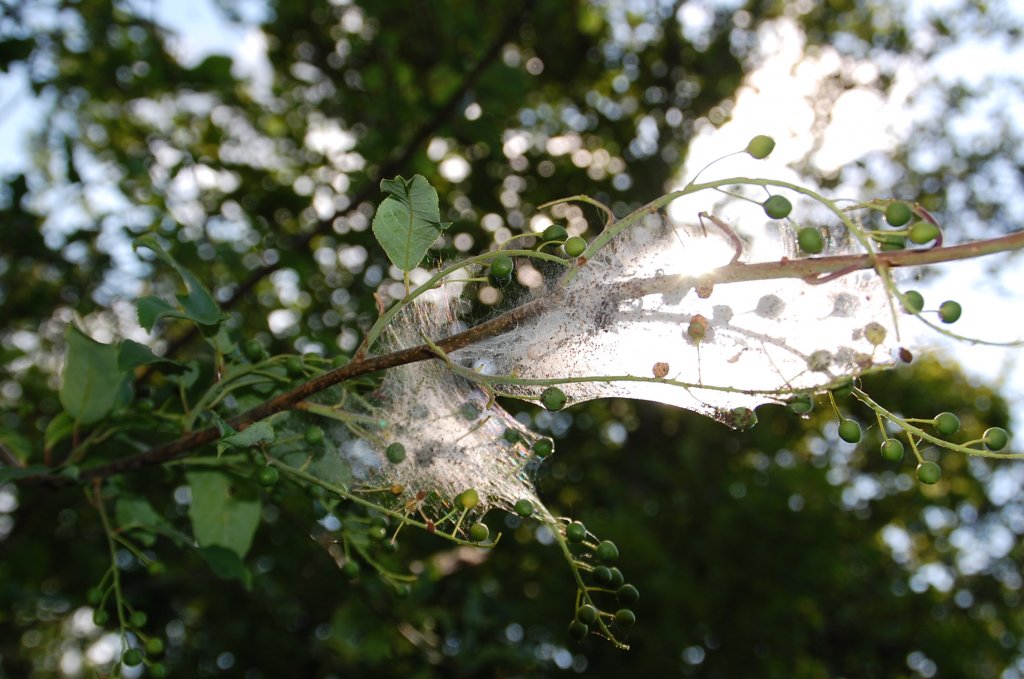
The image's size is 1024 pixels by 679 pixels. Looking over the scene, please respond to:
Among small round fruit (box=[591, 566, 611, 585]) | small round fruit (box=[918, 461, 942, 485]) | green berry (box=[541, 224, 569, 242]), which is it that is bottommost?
small round fruit (box=[591, 566, 611, 585])

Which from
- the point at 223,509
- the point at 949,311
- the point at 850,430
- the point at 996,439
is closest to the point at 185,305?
the point at 223,509

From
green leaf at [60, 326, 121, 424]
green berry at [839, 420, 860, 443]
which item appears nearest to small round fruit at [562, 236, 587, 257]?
green berry at [839, 420, 860, 443]

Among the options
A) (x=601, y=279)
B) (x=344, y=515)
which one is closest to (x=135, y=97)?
Result: (x=344, y=515)

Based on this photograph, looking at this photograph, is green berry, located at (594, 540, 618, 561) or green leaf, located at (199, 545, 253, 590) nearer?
green berry, located at (594, 540, 618, 561)

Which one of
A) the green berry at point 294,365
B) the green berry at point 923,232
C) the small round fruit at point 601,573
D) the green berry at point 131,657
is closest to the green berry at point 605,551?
the small round fruit at point 601,573

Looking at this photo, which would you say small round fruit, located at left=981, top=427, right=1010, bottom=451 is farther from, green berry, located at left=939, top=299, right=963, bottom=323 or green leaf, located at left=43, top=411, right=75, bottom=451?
green leaf, located at left=43, top=411, right=75, bottom=451

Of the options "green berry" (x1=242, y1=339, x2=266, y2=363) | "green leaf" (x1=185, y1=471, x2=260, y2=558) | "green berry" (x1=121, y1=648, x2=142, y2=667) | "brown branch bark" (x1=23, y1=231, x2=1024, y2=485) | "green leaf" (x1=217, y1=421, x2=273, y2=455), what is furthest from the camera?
"green leaf" (x1=185, y1=471, x2=260, y2=558)

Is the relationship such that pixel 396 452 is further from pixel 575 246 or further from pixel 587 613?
pixel 575 246

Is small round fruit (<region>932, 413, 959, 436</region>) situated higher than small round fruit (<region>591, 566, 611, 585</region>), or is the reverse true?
small round fruit (<region>932, 413, 959, 436</region>)

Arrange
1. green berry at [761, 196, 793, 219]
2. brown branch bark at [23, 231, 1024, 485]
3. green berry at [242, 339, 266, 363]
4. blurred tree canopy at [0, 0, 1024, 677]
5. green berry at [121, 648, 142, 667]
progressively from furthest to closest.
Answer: blurred tree canopy at [0, 0, 1024, 677]
green berry at [121, 648, 142, 667]
green berry at [242, 339, 266, 363]
green berry at [761, 196, 793, 219]
brown branch bark at [23, 231, 1024, 485]
